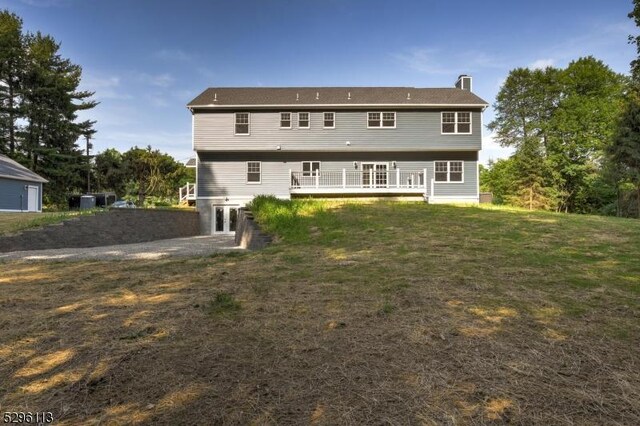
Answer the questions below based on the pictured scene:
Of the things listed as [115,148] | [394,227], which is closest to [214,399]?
[394,227]

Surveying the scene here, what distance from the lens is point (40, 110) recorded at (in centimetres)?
3325

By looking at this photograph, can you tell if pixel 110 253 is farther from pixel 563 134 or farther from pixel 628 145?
pixel 563 134

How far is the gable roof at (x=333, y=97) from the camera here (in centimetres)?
2184

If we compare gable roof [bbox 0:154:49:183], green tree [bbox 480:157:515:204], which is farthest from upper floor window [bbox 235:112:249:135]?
green tree [bbox 480:157:515:204]

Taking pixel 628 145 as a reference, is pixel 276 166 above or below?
below

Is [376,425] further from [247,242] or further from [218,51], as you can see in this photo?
[218,51]

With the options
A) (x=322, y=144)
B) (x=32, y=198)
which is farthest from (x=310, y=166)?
(x=32, y=198)

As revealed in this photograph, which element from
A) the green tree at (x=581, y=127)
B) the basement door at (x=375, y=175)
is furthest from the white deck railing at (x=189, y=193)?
the green tree at (x=581, y=127)

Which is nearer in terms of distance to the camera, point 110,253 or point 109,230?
point 110,253

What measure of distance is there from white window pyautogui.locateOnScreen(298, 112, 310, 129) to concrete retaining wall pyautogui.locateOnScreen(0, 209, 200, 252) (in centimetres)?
849

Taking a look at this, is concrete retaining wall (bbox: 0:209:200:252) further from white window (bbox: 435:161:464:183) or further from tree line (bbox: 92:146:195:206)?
white window (bbox: 435:161:464:183)

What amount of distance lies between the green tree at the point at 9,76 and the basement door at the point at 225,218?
934 inches

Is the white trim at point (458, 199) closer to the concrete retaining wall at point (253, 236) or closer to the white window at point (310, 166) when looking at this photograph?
the white window at point (310, 166)

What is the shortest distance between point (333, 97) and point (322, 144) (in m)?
3.42
